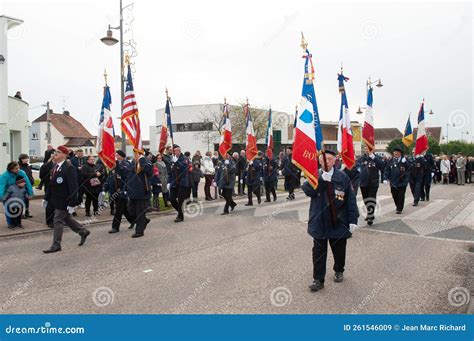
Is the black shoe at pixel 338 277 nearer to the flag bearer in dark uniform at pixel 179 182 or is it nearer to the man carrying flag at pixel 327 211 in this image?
the man carrying flag at pixel 327 211

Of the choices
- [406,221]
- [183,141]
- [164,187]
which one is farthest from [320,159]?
[183,141]

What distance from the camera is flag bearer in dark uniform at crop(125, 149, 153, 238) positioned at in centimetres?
907

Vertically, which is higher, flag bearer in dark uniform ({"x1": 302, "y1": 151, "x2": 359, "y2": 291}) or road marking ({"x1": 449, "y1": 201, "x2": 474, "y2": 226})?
flag bearer in dark uniform ({"x1": 302, "y1": 151, "x2": 359, "y2": 291})

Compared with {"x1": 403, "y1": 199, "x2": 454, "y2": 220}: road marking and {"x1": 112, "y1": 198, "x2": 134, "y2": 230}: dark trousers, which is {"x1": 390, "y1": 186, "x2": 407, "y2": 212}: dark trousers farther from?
{"x1": 112, "y1": 198, "x2": 134, "y2": 230}: dark trousers

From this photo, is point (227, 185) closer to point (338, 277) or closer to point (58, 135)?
point (338, 277)

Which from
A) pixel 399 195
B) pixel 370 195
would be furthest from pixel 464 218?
pixel 370 195

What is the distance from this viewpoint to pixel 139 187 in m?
9.13

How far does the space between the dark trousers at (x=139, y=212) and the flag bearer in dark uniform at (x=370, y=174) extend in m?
5.60

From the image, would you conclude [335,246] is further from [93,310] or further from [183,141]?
[183,141]

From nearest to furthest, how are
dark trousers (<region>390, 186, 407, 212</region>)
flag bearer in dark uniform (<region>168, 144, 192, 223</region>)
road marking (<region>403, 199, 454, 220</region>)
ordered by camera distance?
1. flag bearer in dark uniform (<region>168, 144, 192, 223</region>)
2. road marking (<region>403, 199, 454, 220</region>)
3. dark trousers (<region>390, 186, 407, 212</region>)

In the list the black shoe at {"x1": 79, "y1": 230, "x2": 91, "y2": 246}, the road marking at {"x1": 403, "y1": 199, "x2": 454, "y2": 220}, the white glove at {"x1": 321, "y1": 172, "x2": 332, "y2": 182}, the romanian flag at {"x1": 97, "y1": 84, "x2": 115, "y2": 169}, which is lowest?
the road marking at {"x1": 403, "y1": 199, "x2": 454, "y2": 220}

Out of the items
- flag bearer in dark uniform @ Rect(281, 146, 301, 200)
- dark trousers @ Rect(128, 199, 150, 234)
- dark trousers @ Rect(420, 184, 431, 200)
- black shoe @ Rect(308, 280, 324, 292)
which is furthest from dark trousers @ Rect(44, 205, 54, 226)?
dark trousers @ Rect(420, 184, 431, 200)

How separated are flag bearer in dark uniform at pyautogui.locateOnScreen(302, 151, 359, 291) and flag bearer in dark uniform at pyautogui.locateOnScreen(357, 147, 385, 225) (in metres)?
5.28

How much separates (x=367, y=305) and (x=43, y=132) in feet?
218
